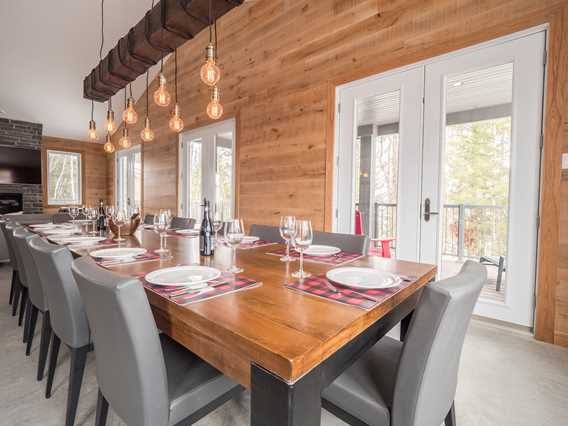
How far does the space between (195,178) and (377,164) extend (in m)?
3.30

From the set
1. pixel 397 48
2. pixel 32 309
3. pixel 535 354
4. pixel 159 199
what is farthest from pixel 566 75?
pixel 159 199

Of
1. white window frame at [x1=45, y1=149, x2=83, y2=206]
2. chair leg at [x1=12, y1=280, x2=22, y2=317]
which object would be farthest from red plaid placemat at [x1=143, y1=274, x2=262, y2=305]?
white window frame at [x1=45, y1=149, x2=83, y2=206]

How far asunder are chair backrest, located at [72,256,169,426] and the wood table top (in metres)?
0.10

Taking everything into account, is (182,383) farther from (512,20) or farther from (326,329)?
(512,20)

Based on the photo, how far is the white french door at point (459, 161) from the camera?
213cm

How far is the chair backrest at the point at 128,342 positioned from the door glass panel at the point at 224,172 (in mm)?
3595

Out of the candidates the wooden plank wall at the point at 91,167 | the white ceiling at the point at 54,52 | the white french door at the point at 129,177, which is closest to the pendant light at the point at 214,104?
the white ceiling at the point at 54,52

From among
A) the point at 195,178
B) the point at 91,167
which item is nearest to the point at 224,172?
the point at 195,178

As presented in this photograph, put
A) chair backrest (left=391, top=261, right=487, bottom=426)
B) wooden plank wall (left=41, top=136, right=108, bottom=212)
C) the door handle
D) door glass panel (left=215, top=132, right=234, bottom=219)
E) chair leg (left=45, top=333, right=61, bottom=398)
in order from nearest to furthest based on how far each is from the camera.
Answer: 1. chair backrest (left=391, top=261, right=487, bottom=426)
2. chair leg (left=45, top=333, right=61, bottom=398)
3. the door handle
4. door glass panel (left=215, top=132, right=234, bottom=219)
5. wooden plank wall (left=41, top=136, right=108, bottom=212)

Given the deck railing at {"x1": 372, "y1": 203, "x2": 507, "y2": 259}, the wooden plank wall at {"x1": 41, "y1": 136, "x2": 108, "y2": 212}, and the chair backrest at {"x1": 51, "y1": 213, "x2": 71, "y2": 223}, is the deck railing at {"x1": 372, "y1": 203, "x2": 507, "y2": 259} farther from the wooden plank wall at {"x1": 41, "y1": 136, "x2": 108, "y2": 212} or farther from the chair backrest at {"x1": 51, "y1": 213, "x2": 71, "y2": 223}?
the wooden plank wall at {"x1": 41, "y1": 136, "x2": 108, "y2": 212}

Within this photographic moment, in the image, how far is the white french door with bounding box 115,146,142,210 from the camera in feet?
22.3

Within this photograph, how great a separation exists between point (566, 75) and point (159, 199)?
5.85 meters

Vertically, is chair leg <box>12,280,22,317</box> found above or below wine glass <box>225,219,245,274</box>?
below

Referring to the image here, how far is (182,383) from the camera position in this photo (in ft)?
3.10
